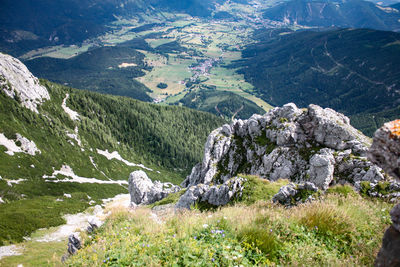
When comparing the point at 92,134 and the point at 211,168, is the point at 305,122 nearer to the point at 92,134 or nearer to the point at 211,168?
the point at 211,168

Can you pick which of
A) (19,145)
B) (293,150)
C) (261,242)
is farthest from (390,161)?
(19,145)

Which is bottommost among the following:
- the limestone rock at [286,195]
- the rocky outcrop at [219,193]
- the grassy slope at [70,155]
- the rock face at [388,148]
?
the grassy slope at [70,155]

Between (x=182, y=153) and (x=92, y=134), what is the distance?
75.7 metres

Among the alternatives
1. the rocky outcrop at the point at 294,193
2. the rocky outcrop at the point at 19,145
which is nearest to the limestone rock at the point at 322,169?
the rocky outcrop at the point at 294,193

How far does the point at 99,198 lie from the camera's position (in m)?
89.9

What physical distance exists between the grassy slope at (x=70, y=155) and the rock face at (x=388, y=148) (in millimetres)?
56984

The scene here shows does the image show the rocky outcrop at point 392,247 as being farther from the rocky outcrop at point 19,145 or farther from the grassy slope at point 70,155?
the rocky outcrop at point 19,145

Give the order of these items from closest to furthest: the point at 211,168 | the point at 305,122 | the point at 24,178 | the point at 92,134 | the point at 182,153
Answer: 1. the point at 305,122
2. the point at 211,168
3. the point at 24,178
4. the point at 92,134
5. the point at 182,153

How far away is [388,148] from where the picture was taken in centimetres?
535

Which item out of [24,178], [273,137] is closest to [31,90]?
[24,178]

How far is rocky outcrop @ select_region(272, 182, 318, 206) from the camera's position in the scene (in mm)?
16562

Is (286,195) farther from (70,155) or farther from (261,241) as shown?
(70,155)

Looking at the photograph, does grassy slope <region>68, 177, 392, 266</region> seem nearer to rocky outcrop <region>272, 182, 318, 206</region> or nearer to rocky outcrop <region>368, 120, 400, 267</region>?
rocky outcrop <region>368, 120, 400, 267</region>

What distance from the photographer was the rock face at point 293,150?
30922mm
